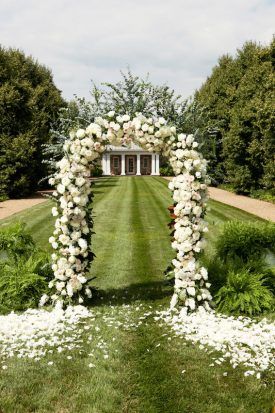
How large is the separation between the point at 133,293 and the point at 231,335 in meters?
2.94

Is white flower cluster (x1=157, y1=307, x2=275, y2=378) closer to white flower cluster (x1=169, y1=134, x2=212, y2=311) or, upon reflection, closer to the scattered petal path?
the scattered petal path

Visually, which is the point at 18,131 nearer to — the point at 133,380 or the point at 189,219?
the point at 189,219

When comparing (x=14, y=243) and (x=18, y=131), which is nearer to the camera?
(x=14, y=243)

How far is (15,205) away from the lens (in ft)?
89.6

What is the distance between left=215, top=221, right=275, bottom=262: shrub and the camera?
1018 centimetres

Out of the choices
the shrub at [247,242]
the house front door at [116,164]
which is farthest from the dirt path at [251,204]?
the house front door at [116,164]

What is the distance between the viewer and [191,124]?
9234 millimetres

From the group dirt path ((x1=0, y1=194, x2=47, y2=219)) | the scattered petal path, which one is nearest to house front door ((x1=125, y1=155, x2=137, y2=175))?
dirt path ((x1=0, y1=194, x2=47, y2=219))

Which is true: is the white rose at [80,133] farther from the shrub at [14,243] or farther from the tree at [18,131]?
the tree at [18,131]

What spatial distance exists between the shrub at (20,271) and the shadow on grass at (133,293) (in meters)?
1.13

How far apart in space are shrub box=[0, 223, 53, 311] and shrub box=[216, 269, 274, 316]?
11.6 ft

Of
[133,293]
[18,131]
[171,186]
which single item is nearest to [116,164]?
[18,131]

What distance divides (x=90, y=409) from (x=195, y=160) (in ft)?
15.7

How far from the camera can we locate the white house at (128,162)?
63.8 metres
